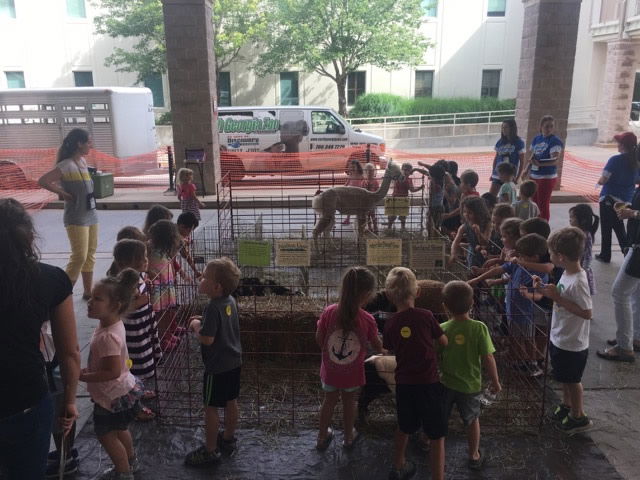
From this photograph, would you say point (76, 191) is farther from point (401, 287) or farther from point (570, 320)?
point (570, 320)

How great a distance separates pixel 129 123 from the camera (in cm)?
1505

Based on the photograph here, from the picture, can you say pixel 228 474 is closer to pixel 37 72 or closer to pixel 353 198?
pixel 353 198

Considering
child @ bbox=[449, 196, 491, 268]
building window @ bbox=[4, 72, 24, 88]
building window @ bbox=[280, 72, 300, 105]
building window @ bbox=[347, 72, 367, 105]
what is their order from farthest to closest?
1. building window @ bbox=[347, 72, 367, 105]
2. building window @ bbox=[280, 72, 300, 105]
3. building window @ bbox=[4, 72, 24, 88]
4. child @ bbox=[449, 196, 491, 268]

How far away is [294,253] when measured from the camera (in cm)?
439

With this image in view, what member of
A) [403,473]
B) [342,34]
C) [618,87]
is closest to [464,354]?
[403,473]

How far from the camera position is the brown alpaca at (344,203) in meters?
7.04

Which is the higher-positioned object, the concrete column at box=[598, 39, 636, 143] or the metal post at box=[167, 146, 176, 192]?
the concrete column at box=[598, 39, 636, 143]

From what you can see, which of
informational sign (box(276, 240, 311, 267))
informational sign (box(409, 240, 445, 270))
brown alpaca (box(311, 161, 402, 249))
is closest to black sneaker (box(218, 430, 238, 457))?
informational sign (box(276, 240, 311, 267))

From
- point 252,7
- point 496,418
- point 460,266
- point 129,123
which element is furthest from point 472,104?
point 496,418

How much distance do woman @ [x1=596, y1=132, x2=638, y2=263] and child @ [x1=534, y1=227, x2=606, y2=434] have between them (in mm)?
3442

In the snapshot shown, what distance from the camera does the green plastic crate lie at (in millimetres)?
11766

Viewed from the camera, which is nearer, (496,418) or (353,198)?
(496,418)

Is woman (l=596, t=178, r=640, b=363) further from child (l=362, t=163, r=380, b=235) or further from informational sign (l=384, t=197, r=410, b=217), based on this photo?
child (l=362, t=163, r=380, b=235)

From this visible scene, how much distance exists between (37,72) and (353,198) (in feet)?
74.8
